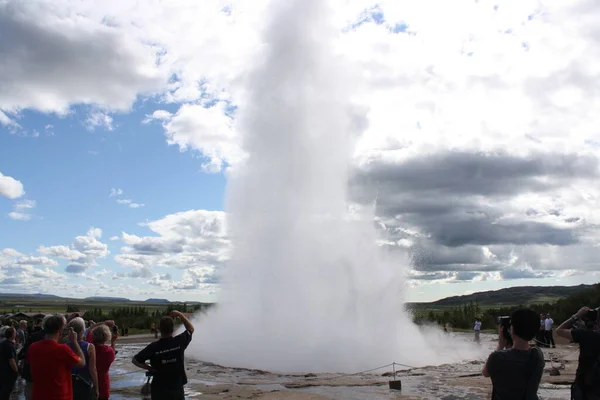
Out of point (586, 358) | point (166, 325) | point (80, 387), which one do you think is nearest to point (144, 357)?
point (166, 325)

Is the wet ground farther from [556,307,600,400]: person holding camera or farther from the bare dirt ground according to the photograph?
[556,307,600,400]: person holding camera

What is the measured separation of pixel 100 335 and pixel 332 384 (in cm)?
918

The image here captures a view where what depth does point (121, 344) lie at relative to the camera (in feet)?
91.3

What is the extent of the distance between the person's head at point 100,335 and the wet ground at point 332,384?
5758 millimetres

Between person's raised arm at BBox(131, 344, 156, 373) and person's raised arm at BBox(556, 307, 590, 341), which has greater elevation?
person's raised arm at BBox(556, 307, 590, 341)

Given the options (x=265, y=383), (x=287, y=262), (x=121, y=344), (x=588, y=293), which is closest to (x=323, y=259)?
(x=287, y=262)

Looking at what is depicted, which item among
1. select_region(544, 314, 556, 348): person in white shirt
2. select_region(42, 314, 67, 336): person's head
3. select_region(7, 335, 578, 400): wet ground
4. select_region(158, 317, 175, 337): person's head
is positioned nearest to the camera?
select_region(42, 314, 67, 336): person's head

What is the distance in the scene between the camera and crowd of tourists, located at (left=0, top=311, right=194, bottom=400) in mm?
4953

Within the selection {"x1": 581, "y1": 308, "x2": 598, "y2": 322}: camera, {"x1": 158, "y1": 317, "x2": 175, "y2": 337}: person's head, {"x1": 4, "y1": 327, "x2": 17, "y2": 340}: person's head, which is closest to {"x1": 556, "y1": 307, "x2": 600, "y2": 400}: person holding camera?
{"x1": 581, "y1": 308, "x2": 598, "y2": 322}: camera

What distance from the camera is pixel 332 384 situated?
13.9m

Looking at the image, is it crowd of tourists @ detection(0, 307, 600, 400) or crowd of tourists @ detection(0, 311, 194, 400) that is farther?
crowd of tourists @ detection(0, 311, 194, 400)

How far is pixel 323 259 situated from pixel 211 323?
623cm

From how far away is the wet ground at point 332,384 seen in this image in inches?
469

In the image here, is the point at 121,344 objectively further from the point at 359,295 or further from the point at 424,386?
the point at 424,386
